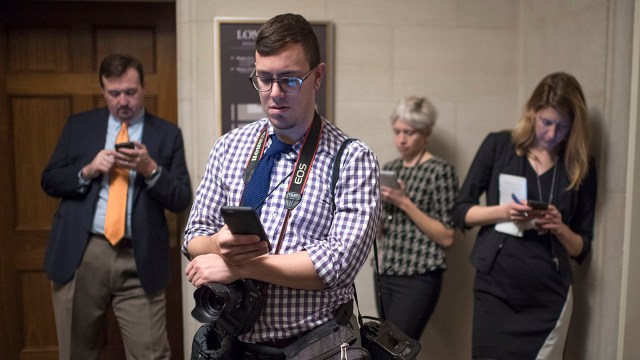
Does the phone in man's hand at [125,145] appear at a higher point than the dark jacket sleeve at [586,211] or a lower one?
higher

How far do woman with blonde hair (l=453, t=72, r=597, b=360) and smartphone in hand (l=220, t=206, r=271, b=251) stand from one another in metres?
1.39

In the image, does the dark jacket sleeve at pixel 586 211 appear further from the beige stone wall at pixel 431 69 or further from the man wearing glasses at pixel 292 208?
the man wearing glasses at pixel 292 208

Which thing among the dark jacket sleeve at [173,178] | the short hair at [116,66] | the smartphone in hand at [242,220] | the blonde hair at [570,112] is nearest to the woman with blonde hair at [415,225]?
the blonde hair at [570,112]

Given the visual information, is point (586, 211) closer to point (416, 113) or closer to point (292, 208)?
point (416, 113)

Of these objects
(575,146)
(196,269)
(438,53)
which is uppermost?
(438,53)

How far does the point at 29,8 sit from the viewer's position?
3.08 meters

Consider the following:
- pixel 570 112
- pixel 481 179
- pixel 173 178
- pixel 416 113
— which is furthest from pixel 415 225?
pixel 173 178

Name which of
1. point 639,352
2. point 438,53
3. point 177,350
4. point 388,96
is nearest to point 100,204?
point 177,350

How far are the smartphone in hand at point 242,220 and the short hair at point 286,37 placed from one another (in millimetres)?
392

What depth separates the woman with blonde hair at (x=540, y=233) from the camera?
2.34 meters

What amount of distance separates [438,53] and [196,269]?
2.11m

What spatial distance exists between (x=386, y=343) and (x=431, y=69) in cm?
191

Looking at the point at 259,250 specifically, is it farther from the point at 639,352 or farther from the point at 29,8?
the point at 29,8

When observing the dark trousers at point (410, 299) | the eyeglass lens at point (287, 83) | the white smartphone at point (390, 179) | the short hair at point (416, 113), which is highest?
the eyeglass lens at point (287, 83)
